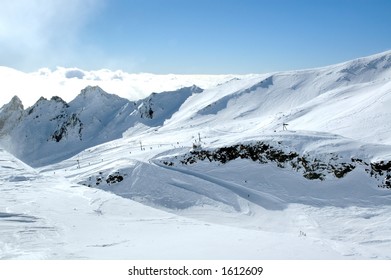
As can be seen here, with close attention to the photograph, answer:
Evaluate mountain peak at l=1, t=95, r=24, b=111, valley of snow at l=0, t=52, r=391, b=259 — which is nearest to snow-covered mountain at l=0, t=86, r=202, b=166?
mountain peak at l=1, t=95, r=24, b=111

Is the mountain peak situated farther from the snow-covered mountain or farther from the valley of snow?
the valley of snow

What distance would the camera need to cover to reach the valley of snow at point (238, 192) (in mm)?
10008

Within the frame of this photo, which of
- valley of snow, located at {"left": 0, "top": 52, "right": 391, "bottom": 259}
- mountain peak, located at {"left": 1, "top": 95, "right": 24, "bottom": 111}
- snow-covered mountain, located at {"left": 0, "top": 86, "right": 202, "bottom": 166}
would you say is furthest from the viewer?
mountain peak, located at {"left": 1, "top": 95, "right": 24, "bottom": 111}

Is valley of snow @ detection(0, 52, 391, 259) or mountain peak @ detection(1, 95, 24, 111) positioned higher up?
mountain peak @ detection(1, 95, 24, 111)

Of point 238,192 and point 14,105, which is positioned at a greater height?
point 14,105

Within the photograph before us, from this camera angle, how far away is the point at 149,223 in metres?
13.2

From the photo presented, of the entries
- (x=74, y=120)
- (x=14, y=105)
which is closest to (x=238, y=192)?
(x=74, y=120)

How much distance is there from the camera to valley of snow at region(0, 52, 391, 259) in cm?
1001

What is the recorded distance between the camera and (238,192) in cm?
3181

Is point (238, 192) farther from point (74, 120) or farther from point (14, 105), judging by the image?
point (14, 105)

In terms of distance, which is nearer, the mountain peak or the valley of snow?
the valley of snow

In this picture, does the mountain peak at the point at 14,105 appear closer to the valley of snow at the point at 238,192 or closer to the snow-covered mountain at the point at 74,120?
the snow-covered mountain at the point at 74,120

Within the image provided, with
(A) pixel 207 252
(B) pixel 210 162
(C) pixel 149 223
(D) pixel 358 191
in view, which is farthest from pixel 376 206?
(A) pixel 207 252

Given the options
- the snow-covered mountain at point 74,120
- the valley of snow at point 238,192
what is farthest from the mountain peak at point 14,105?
the valley of snow at point 238,192
